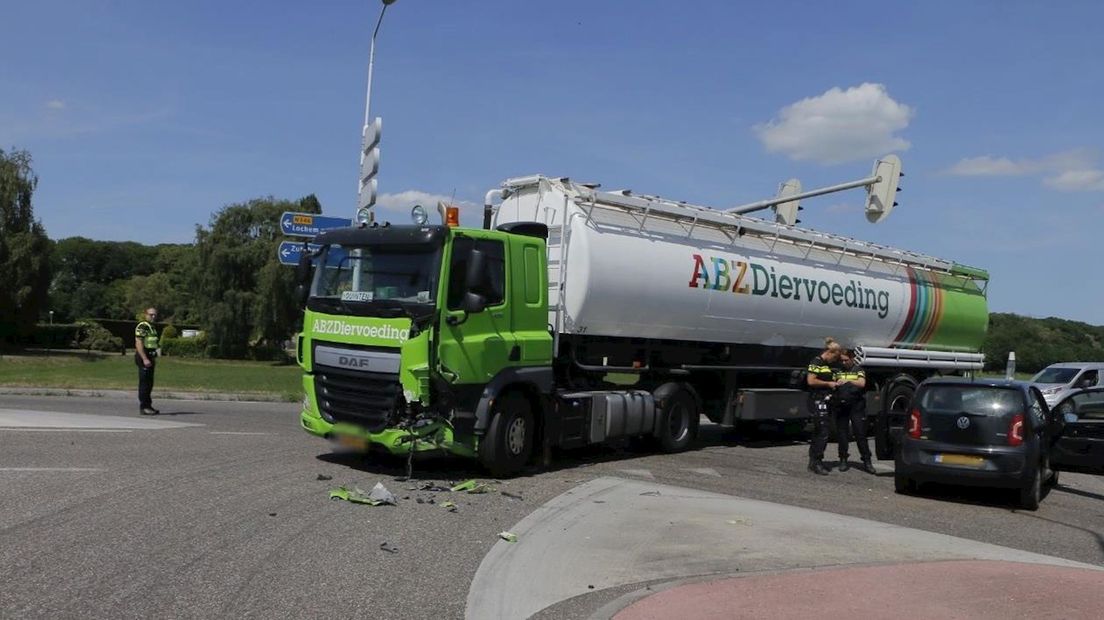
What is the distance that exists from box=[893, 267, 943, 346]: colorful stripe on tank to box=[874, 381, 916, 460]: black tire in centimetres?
93

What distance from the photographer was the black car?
35.8ft

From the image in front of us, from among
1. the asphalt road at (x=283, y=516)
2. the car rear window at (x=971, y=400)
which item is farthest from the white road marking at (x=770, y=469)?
the car rear window at (x=971, y=400)

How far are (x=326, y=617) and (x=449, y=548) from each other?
193 centimetres

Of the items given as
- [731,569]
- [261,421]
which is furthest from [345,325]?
[261,421]

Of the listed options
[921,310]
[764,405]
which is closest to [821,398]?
[764,405]

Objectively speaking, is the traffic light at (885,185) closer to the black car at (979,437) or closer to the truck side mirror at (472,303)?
the black car at (979,437)

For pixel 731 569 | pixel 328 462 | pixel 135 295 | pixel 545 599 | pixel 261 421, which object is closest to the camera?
pixel 545 599

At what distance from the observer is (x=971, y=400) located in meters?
11.3

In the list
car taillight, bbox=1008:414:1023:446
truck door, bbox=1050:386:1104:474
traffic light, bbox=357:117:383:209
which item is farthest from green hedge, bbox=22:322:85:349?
car taillight, bbox=1008:414:1023:446

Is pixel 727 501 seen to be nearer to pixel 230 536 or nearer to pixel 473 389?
pixel 473 389

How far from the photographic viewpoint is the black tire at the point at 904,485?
1171cm

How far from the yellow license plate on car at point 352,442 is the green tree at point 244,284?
154ft

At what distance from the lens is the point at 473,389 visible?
10.4 metres

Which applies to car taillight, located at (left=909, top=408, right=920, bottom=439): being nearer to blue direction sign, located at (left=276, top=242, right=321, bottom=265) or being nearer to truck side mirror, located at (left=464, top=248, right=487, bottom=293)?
truck side mirror, located at (left=464, top=248, right=487, bottom=293)
